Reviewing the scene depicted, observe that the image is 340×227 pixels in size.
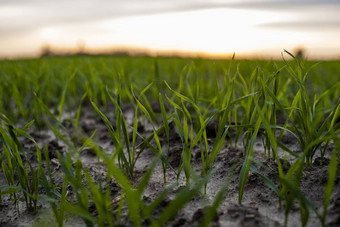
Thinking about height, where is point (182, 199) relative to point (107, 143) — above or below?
above

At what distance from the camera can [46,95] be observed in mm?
2607

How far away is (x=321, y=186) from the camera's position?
113cm

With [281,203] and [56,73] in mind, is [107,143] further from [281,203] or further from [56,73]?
[56,73]

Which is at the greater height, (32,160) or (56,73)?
(56,73)

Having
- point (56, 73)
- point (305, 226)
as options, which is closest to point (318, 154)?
point (305, 226)

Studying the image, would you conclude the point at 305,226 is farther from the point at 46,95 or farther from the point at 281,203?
the point at 46,95

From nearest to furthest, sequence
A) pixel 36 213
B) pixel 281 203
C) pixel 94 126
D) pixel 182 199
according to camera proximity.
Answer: pixel 182 199 < pixel 281 203 < pixel 36 213 < pixel 94 126

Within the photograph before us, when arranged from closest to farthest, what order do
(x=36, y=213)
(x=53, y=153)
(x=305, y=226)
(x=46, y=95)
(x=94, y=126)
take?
(x=305, y=226)
(x=36, y=213)
(x=53, y=153)
(x=94, y=126)
(x=46, y=95)

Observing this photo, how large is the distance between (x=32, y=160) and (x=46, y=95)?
1037 mm

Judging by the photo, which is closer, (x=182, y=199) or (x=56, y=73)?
(x=182, y=199)

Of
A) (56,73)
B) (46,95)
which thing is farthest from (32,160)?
(56,73)

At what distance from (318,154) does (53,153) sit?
50.0 inches

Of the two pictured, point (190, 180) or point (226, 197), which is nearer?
point (226, 197)

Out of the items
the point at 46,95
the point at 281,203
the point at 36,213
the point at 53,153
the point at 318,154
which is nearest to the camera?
the point at 281,203
